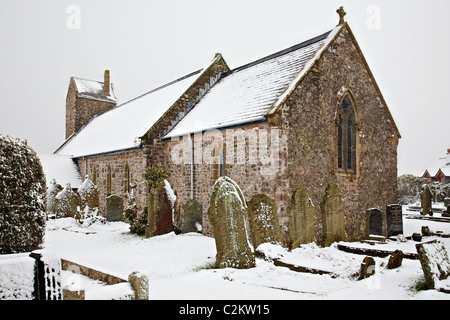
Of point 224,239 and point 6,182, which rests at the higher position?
point 6,182

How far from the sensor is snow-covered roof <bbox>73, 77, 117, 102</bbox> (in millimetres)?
31594

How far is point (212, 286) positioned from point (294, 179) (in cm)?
541

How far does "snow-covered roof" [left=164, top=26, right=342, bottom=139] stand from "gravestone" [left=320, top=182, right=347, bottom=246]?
3033mm

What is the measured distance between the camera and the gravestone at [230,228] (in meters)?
6.88

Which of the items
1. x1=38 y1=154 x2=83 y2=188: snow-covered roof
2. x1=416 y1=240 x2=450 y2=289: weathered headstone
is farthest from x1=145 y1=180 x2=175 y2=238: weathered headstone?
x1=38 y1=154 x2=83 y2=188: snow-covered roof

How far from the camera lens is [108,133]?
21625 mm

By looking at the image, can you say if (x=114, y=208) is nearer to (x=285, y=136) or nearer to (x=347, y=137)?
(x=285, y=136)

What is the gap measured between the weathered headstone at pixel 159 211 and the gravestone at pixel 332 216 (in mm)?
5209

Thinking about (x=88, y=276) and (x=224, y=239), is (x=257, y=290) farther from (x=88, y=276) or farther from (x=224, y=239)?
(x=88, y=276)

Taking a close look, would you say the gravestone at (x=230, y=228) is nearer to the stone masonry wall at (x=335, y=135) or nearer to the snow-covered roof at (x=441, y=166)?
the stone masonry wall at (x=335, y=135)

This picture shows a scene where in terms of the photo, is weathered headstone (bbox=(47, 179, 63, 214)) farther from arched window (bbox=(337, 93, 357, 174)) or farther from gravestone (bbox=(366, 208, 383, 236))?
gravestone (bbox=(366, 208, 383, 236))

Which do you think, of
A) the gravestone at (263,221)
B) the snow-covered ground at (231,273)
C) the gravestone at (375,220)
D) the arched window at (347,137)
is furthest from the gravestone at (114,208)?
the gravestone at (375,220)

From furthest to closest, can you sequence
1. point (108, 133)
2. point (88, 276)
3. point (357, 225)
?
point (108, 133) < point (357, 225) < point (88, 276)
